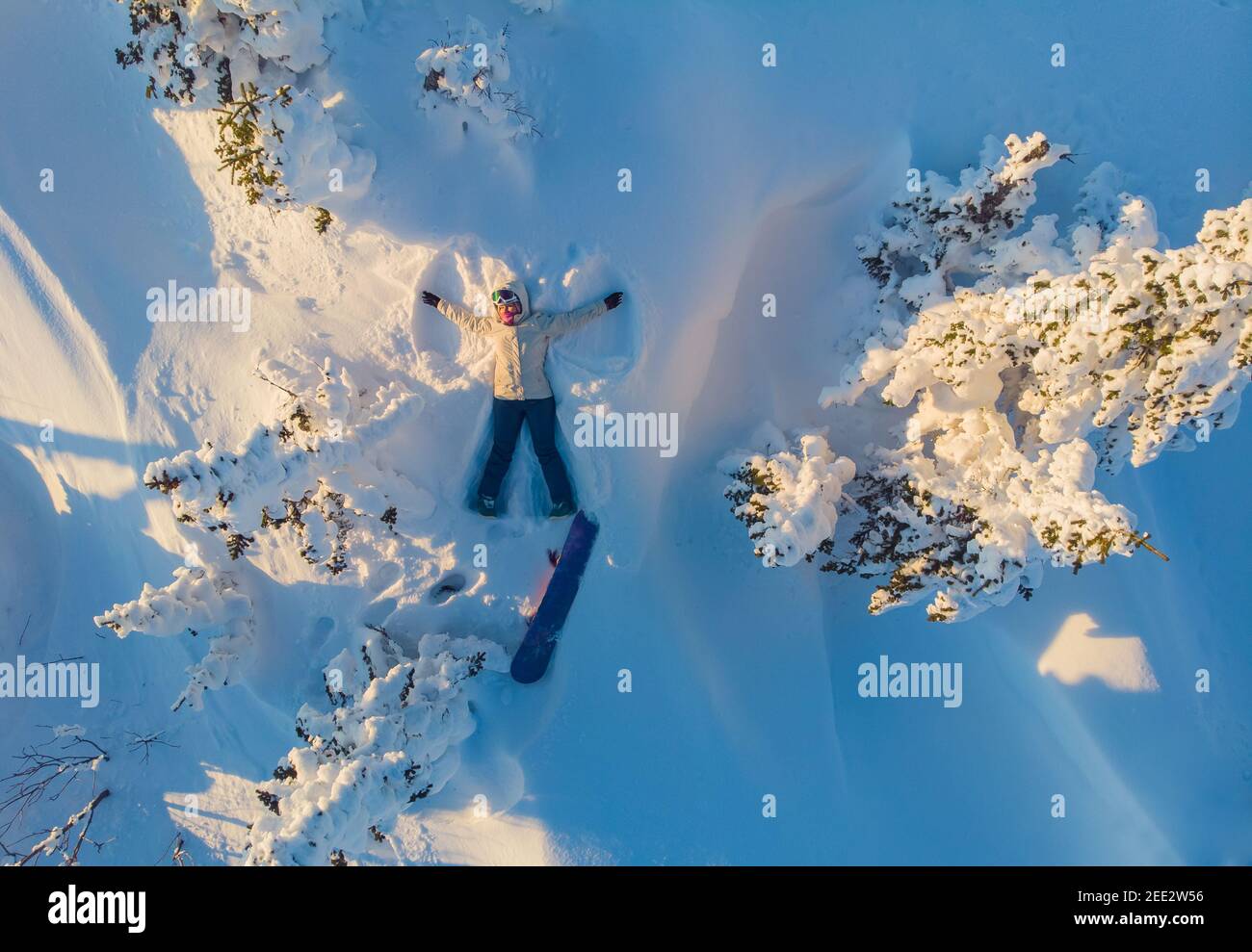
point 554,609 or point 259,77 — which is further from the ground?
point 259,77

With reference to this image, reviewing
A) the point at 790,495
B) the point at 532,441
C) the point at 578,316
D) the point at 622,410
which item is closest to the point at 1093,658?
the point at 790,495

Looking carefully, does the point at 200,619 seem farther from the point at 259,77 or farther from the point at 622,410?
the point at 259,77

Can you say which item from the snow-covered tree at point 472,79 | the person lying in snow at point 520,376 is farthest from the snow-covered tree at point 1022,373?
the snow-covered tree at point 472,79

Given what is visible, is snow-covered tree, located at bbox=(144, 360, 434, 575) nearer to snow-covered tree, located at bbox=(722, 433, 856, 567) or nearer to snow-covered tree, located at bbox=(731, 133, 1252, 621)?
snow-covered tree, located at bbox=(722, 433, 856, 567)

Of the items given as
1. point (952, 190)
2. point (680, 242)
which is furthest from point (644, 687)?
point (952, 190)

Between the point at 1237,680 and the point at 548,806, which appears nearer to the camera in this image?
the point at 548,806

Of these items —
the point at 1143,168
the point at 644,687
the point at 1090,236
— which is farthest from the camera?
the point at 1143,168
